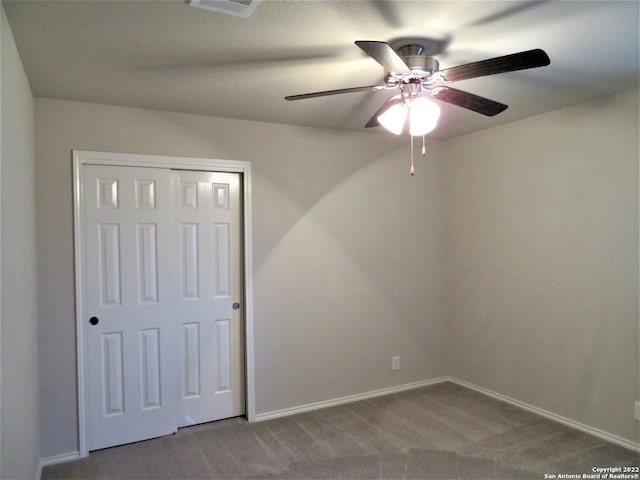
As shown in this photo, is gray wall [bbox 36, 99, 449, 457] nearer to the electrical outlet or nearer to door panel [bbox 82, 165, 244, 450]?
the electrical outlet

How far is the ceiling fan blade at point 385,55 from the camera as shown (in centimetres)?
173

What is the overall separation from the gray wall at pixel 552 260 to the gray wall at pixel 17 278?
353 centimetres

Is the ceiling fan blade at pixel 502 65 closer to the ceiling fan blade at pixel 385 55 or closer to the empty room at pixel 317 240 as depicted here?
the empty room at pixel 317 240

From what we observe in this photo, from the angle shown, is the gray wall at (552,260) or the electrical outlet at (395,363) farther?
the electrical outlet at (395,363)

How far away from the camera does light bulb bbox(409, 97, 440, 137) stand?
2.20 m

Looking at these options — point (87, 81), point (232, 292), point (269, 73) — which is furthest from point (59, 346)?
point (269, 73)

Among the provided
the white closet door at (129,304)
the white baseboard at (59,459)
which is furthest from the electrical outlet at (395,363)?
the white baseboard at (59,459)

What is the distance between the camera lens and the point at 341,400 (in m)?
3.94

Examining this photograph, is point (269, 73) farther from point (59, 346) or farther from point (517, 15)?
point (59, 346)

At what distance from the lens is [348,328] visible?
4000mm

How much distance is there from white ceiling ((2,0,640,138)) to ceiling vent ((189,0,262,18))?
0.15 feet

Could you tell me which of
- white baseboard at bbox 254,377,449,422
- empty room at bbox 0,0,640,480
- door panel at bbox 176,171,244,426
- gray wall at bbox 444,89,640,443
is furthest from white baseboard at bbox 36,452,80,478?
gray wall at bbox 444,89,640,443

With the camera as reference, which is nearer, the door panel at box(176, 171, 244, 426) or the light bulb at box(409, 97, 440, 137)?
the light bulb at box(409, 97, 440, 137)

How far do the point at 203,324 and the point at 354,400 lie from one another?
1.53 metres
